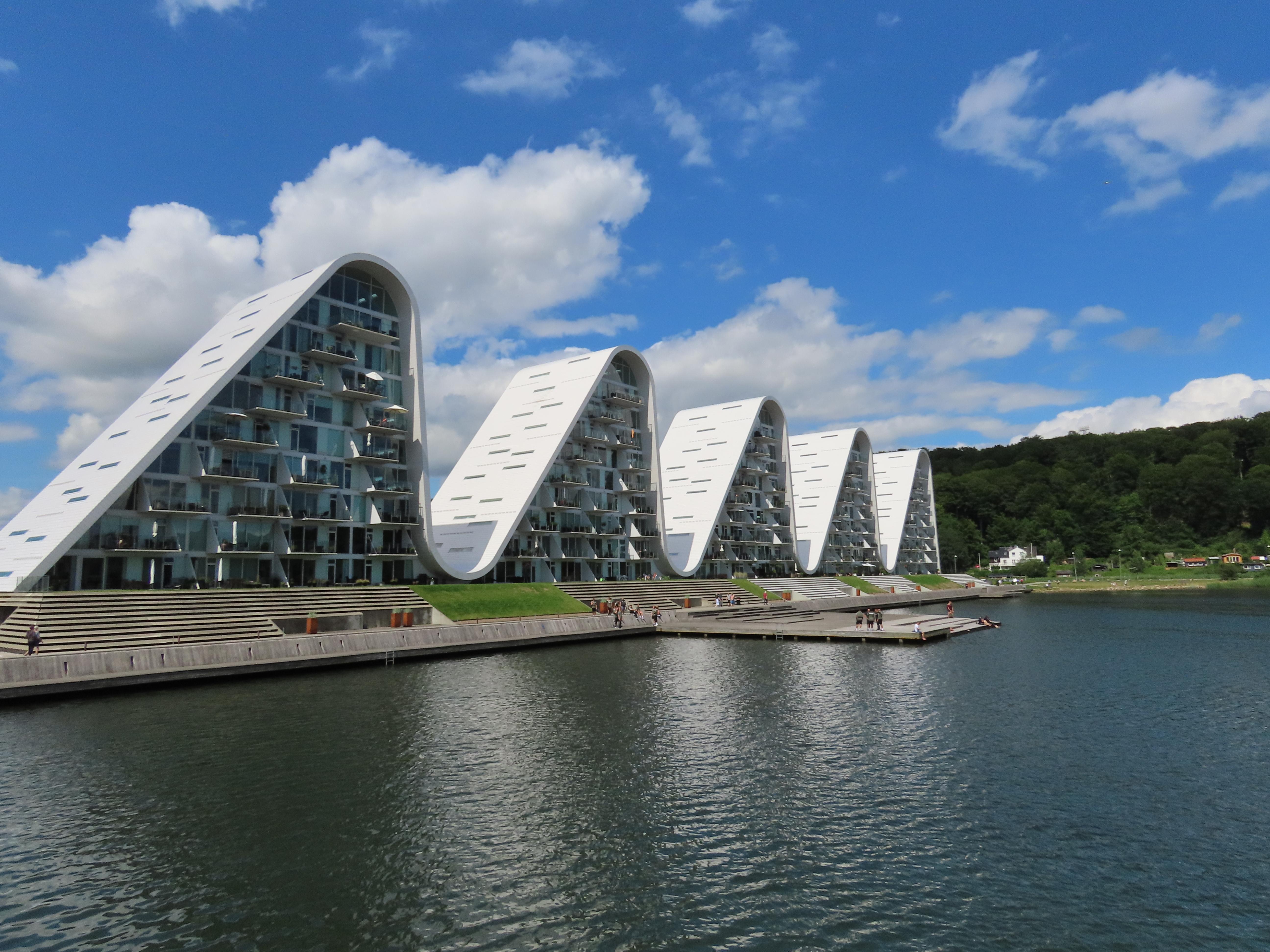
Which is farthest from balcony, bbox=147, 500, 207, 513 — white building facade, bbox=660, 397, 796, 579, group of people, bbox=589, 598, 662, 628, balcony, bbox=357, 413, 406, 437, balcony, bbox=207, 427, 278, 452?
white building facade, bbox=660, 397, 796, 579

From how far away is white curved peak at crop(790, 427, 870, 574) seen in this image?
4026 inches

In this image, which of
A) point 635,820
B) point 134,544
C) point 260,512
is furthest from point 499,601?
point 635,820

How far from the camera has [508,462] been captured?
6706 cm

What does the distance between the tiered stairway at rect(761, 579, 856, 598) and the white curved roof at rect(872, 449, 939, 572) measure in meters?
29.3

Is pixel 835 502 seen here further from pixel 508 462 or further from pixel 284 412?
pixel 284 412

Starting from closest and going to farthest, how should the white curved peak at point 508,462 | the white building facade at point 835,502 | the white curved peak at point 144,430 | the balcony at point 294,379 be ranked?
1. the white curved peak at point 144,430
2. the balcony at point 294,379
3. the white curved peak at point 508,462
4. the white building facade at point 835,502

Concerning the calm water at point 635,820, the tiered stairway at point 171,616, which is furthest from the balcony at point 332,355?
the calm water at point 635,820

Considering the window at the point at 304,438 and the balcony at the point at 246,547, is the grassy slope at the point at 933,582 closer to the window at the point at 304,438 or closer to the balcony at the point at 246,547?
the window at the point at 304,438

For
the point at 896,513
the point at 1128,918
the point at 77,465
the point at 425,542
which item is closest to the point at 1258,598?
the point at 896,513

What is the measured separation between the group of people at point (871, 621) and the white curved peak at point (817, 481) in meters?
39.8

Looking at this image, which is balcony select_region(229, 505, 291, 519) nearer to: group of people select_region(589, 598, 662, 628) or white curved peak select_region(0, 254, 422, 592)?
white curved peak select_region(0, 254, 422, 592)

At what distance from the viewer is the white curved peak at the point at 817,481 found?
335ft

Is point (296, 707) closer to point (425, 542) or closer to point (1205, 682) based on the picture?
point (425, 542)

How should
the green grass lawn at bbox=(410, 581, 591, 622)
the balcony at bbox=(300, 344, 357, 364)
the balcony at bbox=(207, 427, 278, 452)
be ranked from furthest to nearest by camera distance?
the balcony at bbox=(300, 344, 357, 364) → the green grass lawn at bbox=(410, 581, 591, 622) → the balcony at bbox=(207, 427, 278, 452)
